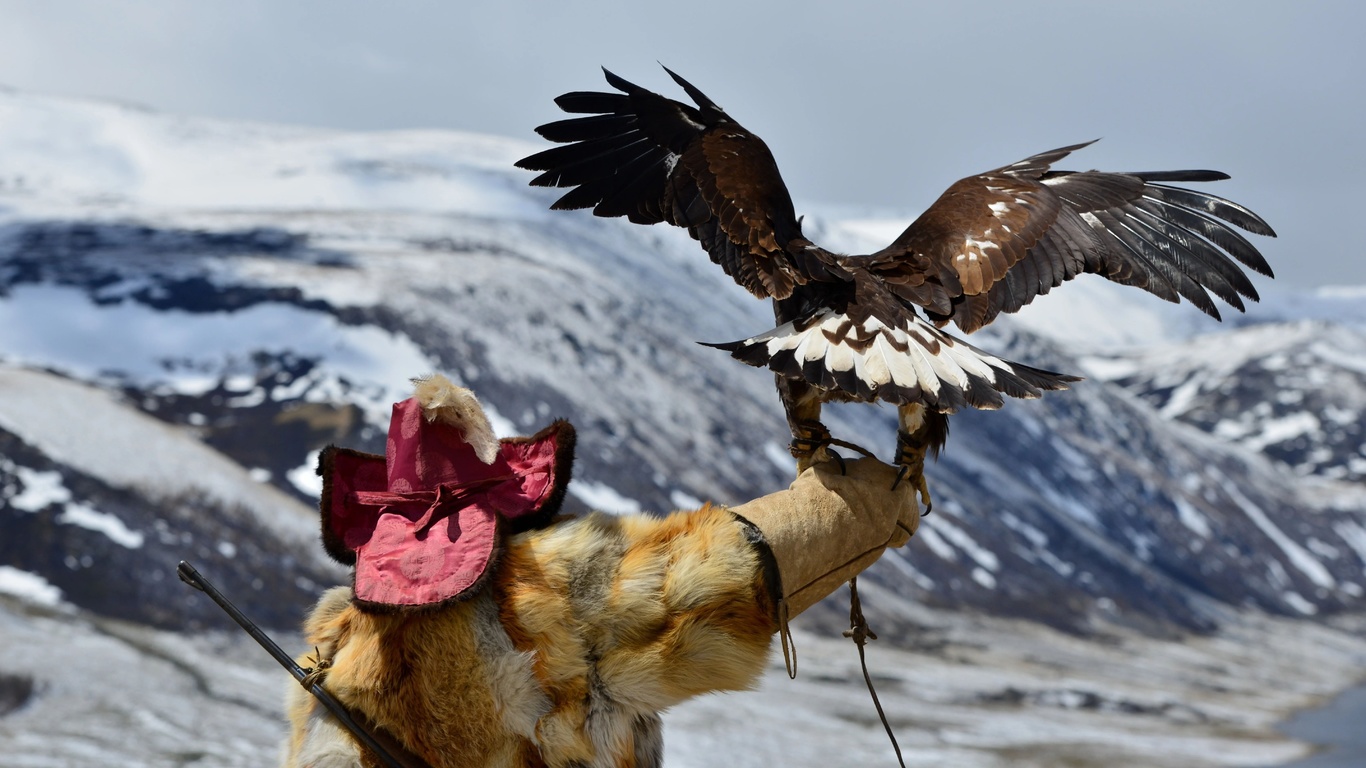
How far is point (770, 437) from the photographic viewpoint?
25094 mm

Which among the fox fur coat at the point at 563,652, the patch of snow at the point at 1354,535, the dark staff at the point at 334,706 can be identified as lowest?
the patch of snow at the point at 1354,535

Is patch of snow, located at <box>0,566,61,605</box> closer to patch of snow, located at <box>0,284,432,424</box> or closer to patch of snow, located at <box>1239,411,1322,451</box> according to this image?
patch of snow, located at <box>0,284,432,424</box>

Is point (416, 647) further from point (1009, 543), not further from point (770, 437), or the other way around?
point (1009, 543)

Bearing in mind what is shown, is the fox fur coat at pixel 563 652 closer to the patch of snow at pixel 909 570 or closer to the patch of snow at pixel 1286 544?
the patch of snow at pixel 909 570

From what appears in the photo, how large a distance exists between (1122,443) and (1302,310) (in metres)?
49.0

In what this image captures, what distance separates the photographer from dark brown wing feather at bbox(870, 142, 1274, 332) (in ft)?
11.0

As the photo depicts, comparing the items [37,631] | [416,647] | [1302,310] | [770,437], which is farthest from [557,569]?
[1302,310]

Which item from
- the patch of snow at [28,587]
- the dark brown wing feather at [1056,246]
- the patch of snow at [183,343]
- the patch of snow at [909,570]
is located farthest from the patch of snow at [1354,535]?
the dark brown wing feather at [1056,246]

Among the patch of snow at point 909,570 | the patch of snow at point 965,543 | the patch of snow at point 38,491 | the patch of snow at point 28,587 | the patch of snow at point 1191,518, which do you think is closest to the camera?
the patch of snow at point 28,587

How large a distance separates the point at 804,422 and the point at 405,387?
16.6m

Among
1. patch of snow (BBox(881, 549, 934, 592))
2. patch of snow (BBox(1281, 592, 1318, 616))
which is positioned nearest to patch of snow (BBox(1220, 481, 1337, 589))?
patch of snow (BBox(1281, 592, 1318, 616))

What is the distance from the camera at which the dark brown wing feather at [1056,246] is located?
11.0 feet

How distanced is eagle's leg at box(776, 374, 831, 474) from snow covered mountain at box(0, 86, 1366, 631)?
1342 centimetres

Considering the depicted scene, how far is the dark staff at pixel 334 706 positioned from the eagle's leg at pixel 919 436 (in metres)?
1.29
